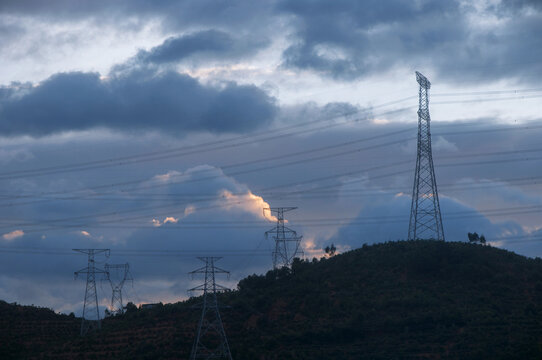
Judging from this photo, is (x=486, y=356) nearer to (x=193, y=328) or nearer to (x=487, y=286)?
(x=487, y=286)

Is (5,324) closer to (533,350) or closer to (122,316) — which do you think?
(122,316)

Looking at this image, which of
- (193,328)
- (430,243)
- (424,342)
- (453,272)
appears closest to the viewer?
(424,342)

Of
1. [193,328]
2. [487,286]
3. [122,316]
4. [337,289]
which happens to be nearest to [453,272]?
[487,286]

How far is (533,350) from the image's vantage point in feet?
320

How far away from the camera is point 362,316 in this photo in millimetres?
121312

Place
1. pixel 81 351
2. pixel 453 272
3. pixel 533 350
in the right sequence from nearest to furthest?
pixel 533 350, pixel 81 351, pixel 453 272

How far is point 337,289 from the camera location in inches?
5448

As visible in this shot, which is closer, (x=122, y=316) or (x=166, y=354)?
(x=166, y=354)

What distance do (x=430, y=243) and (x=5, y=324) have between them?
92174 millimetres

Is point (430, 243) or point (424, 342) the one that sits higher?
point (430, 243)

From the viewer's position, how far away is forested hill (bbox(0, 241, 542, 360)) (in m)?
110

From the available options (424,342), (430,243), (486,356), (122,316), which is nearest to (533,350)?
(486,356)

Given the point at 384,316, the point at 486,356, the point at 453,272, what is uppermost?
the point at 453,272

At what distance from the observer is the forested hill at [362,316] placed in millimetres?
109500
